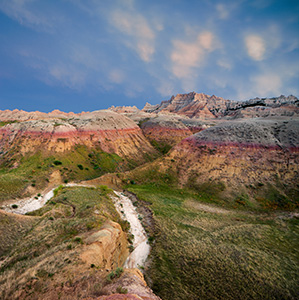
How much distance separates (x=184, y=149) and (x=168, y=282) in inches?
1364

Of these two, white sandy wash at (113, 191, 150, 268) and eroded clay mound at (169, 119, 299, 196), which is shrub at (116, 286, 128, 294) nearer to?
white sandy wash at (113, 191, 150, 268)

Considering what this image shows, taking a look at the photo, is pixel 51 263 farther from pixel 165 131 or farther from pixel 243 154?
pixel 165 131

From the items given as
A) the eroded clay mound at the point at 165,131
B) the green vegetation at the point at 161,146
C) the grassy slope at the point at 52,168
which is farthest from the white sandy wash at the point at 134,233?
the eroded clay mound at the point at 165,131

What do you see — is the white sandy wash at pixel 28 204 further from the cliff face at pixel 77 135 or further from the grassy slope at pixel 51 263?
the cliff face at pixel 77 135

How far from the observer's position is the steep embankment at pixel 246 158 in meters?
30.6

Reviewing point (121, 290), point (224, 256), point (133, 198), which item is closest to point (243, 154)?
point (133, 198)

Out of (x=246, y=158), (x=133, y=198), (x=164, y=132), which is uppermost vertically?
(x=164, y=132)

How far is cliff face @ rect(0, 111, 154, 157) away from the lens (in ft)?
144

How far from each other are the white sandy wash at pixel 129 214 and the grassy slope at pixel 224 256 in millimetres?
1287

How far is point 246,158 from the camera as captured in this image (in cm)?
3606

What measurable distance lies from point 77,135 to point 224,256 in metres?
51.1

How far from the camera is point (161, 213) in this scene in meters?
22.9

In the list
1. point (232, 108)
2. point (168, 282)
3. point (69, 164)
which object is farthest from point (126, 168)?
point (232, 108)

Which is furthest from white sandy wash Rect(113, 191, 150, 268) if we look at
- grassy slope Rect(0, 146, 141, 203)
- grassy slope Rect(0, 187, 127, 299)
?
grassy slope Rect(0, 146, 141, 203)
